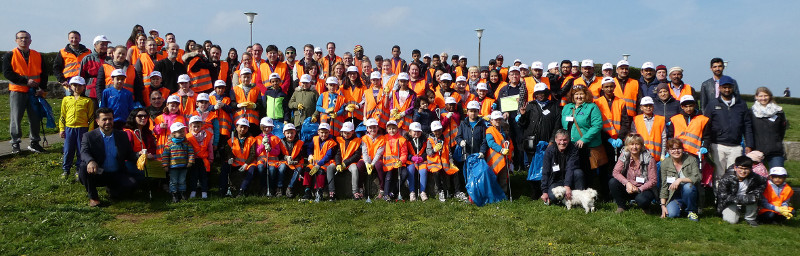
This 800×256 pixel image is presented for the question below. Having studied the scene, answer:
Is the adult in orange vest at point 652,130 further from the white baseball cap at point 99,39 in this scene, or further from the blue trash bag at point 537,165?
the white baseball cap at point 99,39

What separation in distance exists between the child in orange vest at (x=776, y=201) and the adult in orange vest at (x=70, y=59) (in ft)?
35.0

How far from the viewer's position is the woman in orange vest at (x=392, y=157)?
8.66 meters

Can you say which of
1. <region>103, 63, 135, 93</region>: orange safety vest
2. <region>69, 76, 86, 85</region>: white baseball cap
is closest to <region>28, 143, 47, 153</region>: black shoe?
<region>103, 63, 135, 93</region>: orange safety vest

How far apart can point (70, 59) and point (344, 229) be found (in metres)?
6.42

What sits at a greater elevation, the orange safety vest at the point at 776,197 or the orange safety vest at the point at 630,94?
the orange safety vest at the point at 630,94

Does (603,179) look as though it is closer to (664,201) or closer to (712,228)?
(664,201)

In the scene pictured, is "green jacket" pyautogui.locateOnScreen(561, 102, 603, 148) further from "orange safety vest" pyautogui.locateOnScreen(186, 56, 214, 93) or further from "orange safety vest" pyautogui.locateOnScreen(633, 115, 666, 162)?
"orange safety vest" pyautogui.locateOnScreen(186, 56, 214, 93)

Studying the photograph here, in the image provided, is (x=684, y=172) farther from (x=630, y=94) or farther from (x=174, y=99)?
(x=174, y=99)

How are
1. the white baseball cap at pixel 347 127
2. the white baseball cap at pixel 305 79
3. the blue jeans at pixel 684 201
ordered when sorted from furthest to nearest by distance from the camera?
the white baseball cap at pixel 305 79 < the white baseball cap at pixel 347 127 < the blue jeans at pixel 684 201

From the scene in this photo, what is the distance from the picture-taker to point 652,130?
25.8 feet

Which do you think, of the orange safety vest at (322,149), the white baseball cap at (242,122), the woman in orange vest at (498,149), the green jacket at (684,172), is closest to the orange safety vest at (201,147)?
the white baseball cap at (242,122)

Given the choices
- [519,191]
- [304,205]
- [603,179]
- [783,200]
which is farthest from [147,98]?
[783,200]

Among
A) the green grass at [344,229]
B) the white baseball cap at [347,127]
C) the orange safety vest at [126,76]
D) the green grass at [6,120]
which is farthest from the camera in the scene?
the green grass at [6,120]

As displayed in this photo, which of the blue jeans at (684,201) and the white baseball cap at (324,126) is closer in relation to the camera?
the blue jeans at (684,201)
